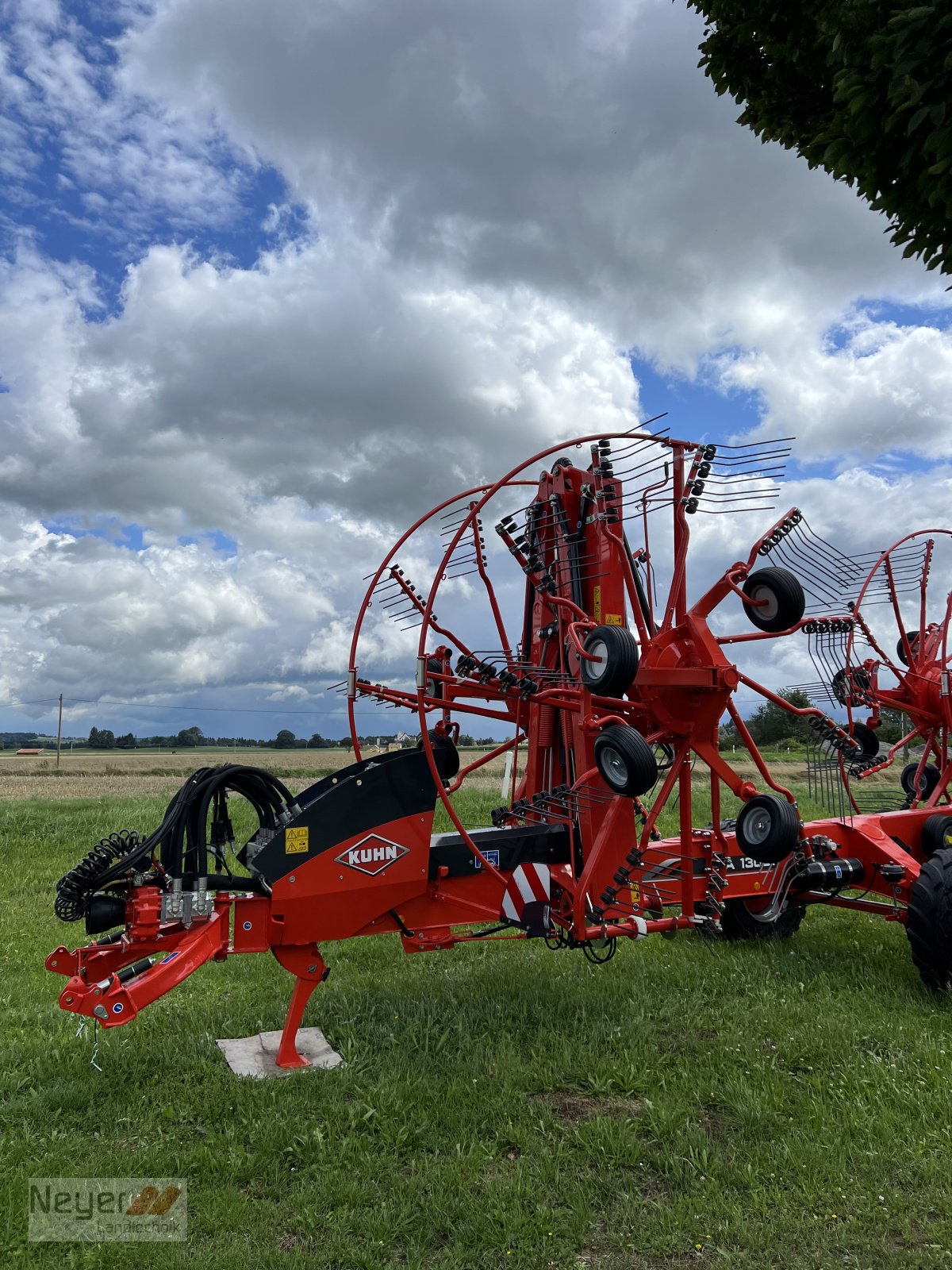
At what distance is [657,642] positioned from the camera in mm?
6191

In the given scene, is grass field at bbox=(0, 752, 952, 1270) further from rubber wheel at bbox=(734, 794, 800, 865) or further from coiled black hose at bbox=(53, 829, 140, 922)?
rubber wheel at bbox=(734, 794, 800, 865)

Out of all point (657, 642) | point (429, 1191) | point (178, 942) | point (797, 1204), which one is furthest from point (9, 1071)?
point (657, 642)

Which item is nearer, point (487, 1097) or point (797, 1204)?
point (797, 1204)

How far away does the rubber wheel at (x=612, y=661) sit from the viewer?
5.15 m

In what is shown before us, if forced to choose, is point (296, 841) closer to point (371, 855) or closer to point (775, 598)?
point (371, 855)

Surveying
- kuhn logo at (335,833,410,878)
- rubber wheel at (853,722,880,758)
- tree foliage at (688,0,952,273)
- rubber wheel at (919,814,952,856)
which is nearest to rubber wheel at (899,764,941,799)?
rubber wheel at (853,722,880,758)

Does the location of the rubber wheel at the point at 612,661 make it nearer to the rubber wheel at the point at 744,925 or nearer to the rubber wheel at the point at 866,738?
the rubber wheel at the point at 744,925

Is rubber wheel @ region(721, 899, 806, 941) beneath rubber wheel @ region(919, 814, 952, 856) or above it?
beneath

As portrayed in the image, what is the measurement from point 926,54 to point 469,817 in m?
12.0

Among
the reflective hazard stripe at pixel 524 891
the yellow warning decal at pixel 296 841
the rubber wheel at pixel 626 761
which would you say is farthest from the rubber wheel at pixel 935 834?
the yellow warning decal at pixel 296 841

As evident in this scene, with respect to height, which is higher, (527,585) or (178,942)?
(527,585)

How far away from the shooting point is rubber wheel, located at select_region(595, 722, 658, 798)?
200 inches

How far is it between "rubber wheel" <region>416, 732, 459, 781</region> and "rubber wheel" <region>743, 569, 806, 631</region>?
2.47 m

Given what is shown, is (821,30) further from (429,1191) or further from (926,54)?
(429,1191)
